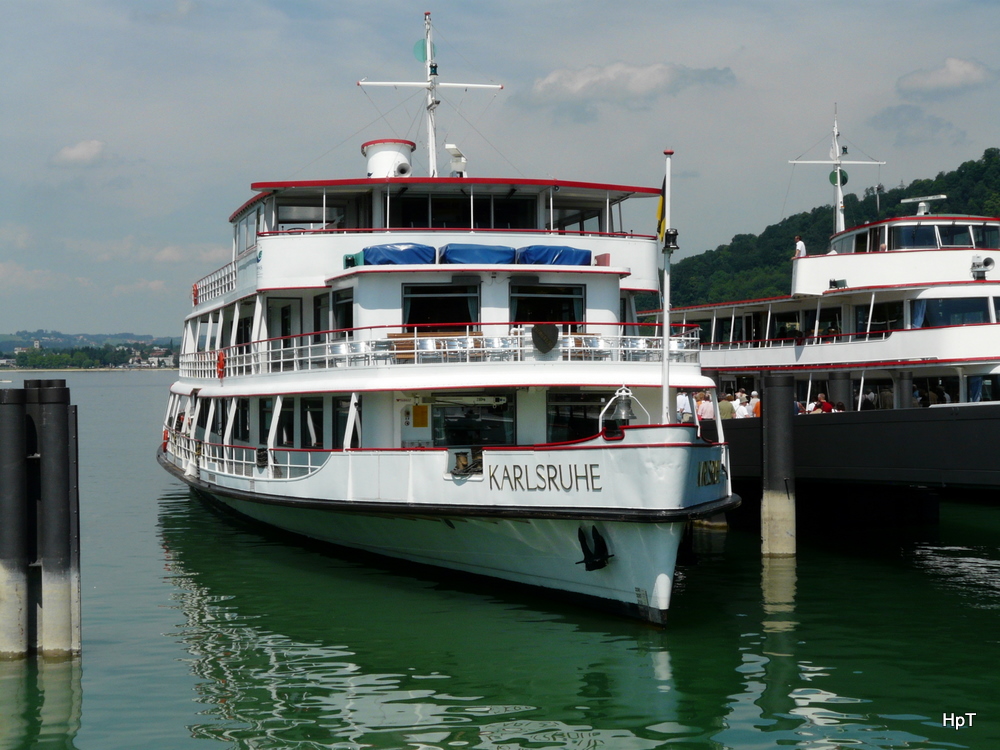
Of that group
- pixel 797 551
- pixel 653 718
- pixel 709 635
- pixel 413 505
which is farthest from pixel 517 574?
pixel 797 551

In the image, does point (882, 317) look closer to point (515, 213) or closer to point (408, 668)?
point (515, 213)

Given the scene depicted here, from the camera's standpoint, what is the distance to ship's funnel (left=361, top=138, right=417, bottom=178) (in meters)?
19.7

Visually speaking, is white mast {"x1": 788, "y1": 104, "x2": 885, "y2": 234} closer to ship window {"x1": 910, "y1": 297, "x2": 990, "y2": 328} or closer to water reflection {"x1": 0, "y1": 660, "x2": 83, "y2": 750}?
ship window {"x1": 910, "y1": 297, "x2": 990, "y2": 328}

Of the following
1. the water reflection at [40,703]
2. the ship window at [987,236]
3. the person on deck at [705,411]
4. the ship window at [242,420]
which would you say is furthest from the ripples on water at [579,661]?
the ship window at [987,236]

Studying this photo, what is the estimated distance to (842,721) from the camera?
1014 cm

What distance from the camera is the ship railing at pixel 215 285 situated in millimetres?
21547

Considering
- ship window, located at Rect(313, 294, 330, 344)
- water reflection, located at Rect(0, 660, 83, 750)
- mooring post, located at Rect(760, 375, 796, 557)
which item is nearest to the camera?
water reflection, located at Rect(0, 660, 83, 750)

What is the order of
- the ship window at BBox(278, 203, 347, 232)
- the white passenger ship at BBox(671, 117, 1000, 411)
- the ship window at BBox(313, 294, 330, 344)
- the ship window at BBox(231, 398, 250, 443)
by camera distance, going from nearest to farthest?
the ship window at BBox(313, 294, 330, 344) < the ship window at BBox(278, 203, 347, 232) < the white passenger ship at BBox(671, 117, 1000, 411) < the ship window at BBox(231, 398, 250, 443)

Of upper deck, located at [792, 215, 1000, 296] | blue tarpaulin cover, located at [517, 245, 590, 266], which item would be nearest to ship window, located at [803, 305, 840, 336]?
upper deck, located at [792, 215, 1000, 296]

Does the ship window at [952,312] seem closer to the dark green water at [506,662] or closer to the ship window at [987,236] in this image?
the ship window at [987,236]

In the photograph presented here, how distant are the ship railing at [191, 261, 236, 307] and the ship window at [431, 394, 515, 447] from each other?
720 centimetres

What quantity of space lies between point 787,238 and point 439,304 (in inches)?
3267

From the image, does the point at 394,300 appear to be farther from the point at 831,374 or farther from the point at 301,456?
the point at 831,374

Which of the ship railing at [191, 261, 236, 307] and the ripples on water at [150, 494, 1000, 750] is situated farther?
the ship railing at [191, 261, 236, 307]
